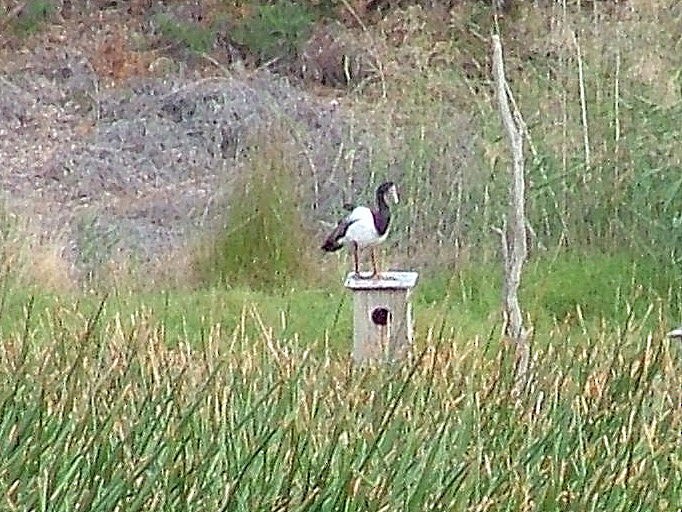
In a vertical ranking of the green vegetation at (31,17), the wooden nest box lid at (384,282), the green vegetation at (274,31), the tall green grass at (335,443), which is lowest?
the tall green grass at (335,443)

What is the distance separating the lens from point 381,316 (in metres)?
3.13

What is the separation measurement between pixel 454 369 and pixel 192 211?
12.1 feet

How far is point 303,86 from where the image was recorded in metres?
7.89

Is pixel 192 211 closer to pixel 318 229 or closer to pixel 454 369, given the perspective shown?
pixel 318 229

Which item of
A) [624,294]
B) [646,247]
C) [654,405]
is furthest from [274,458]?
[646,247]

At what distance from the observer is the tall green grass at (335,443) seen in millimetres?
1659

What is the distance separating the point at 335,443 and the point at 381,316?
1497 millimetres

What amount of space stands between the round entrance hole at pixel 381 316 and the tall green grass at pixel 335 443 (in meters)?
0.73

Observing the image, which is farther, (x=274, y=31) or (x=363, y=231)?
(x=274, y=31)

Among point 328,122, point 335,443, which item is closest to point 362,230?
point 335,443

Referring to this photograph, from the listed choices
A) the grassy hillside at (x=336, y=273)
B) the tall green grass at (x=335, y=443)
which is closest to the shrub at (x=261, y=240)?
the grassy hillside at (x=336, y=273)

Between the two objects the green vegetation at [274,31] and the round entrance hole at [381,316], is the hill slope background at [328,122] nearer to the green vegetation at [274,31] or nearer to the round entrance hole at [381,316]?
the green vegetation at [274,31]

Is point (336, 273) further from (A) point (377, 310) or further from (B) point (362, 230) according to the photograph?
(A) point (377, 310)

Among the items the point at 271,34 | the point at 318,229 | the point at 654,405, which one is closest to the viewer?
the point at 654,405
